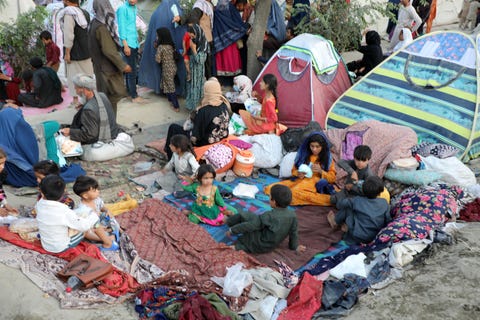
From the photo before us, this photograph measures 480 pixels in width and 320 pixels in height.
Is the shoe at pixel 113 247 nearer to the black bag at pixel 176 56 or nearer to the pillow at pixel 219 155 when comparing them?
the pillow at pixel 219 155

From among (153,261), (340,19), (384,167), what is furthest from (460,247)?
(340,19)

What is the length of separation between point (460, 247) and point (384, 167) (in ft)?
4.64

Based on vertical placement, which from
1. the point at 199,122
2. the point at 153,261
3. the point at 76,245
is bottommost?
the point at 153,261

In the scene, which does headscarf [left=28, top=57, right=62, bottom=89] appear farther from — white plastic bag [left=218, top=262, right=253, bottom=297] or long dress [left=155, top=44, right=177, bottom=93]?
white plastic bag [left=218, top=262, right=253, bottom=297]

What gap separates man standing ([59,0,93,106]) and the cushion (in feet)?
16.5

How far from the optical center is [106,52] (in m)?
6.73

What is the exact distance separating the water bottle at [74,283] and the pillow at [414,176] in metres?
3.34

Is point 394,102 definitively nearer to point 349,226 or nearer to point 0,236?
point 349,226

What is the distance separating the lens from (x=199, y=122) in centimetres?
598

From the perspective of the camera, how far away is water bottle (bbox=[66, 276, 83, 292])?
149 inches

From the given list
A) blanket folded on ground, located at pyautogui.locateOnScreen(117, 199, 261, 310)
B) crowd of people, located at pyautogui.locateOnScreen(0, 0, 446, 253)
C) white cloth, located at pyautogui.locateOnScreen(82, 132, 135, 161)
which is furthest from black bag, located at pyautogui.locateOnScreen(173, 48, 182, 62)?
blanket folded on ground, located at pyautogui.locateOnScreen(117, 199, 261, 310)

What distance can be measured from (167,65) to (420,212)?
14.5 ft

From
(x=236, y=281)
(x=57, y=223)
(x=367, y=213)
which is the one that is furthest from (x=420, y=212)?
(x=57, y=223)

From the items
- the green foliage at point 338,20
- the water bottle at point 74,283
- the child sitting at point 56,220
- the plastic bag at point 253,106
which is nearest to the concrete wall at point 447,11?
the green foliage at point 338,20
